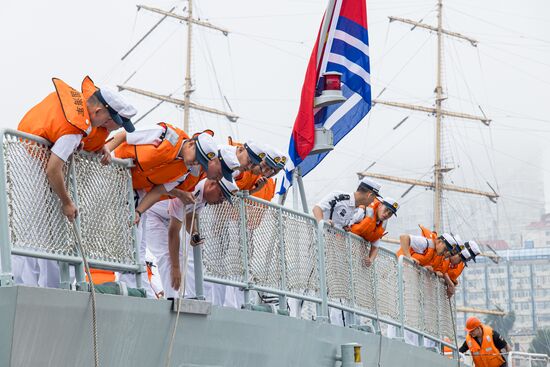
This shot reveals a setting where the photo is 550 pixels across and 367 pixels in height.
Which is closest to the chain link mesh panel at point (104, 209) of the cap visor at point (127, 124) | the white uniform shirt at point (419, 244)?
the cap visor at point (127, 124)

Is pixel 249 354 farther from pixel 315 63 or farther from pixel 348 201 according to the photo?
pixel 315 63

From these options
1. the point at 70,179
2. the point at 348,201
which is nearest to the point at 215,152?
the point at 70,179

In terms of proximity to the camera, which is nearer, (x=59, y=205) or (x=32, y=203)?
(x=32, y=203)

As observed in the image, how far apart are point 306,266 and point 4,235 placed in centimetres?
460

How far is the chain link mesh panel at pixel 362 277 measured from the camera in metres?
11.3

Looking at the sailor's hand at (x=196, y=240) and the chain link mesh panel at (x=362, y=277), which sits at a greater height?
the chain link mesh panel at (x=362, y=277)

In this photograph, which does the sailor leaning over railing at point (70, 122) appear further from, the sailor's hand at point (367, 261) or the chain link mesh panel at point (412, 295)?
the chain link mesh panel at point (412, 295)

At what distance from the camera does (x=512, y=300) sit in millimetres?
177125

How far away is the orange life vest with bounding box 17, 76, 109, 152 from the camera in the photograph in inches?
241

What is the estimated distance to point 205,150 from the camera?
24.4 ft

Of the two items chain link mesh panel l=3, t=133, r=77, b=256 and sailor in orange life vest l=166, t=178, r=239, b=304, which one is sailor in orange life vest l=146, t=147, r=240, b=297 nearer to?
sailor in orange life vest l=166, t=178, r=239, b=304

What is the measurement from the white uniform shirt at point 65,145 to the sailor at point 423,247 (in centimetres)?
895

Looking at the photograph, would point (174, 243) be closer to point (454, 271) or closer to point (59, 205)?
point (59, 205)

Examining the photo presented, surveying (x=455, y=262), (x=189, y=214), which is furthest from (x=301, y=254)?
(x=455, y=262)
